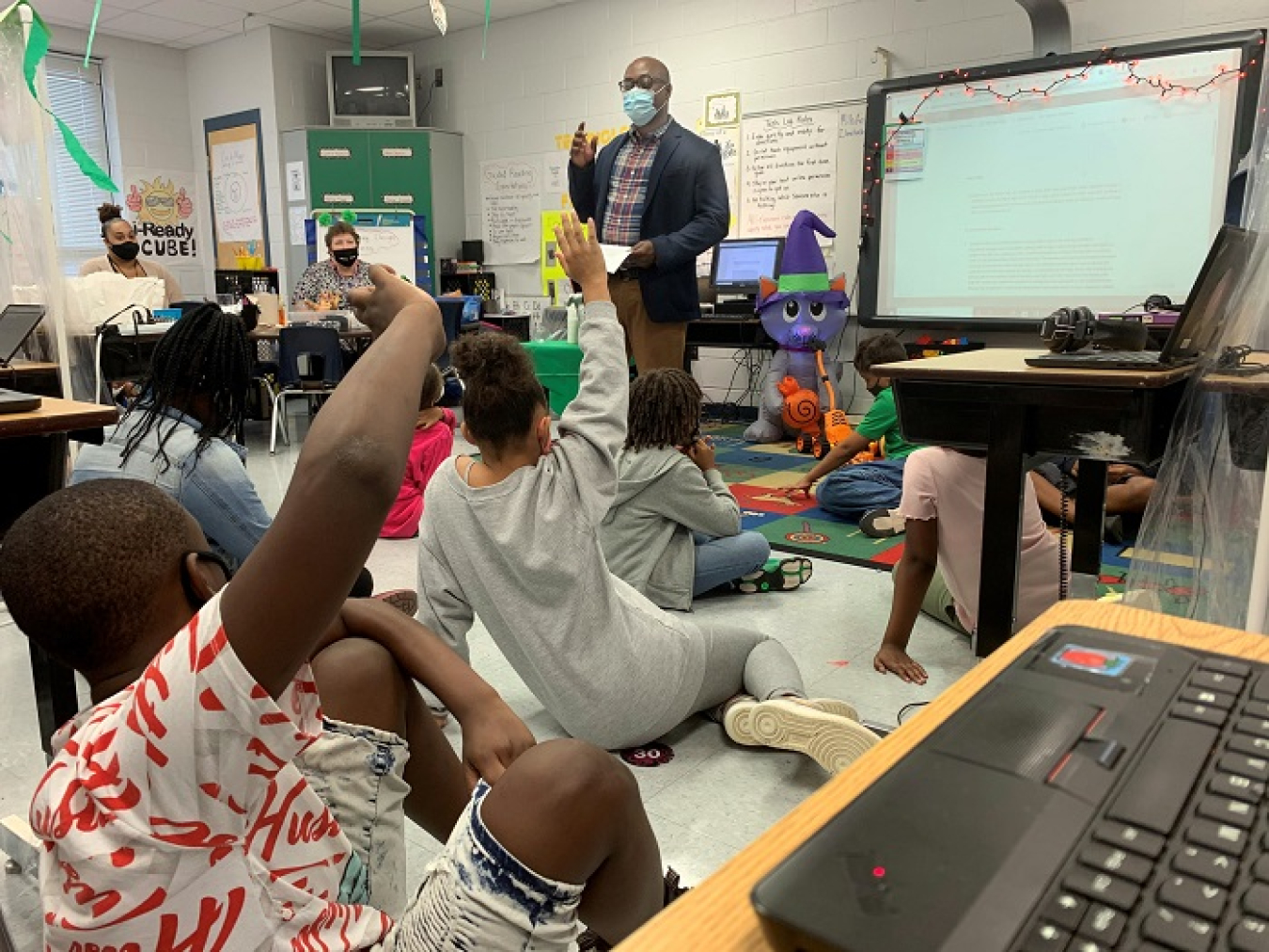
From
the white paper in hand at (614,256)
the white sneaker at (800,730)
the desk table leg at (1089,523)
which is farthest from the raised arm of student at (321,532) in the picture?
the white paper in hand at (614,256)

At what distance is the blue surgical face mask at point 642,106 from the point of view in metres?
3.58

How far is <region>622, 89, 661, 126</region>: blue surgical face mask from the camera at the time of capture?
3.58 metres

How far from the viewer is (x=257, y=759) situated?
594 mm

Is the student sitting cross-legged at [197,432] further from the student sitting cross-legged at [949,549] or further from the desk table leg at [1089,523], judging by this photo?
the desk table leg at [1089,523]

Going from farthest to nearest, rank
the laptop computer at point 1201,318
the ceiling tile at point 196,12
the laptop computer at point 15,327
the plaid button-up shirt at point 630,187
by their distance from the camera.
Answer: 1. the ceiling tile at point 196,12
2. the plaid button-up shirt at point 630,187
3. the laptop computer at point 15,327
4. the laptop computer at point 1201,318

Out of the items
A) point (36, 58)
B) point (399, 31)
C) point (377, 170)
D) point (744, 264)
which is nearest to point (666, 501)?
point (36, 58)

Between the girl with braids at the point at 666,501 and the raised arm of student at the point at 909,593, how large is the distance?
476 millimetres

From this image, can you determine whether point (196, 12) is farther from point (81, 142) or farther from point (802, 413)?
point (802, 413)

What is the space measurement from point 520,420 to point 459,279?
20.0 ft

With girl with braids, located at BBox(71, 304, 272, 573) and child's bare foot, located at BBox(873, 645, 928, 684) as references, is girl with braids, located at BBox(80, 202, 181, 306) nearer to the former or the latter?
girl with braids, located at BBox(71, 304, 272, 573)

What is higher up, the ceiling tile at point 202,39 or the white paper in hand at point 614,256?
the ceiling tile at point 202,39

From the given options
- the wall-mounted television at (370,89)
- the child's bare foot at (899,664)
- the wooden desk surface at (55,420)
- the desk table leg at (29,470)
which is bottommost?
the child's bare foot at (899,664)

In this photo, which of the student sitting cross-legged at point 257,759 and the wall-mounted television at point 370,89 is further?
the wall-mounted television at point 370,89

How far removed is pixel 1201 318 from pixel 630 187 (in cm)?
224
